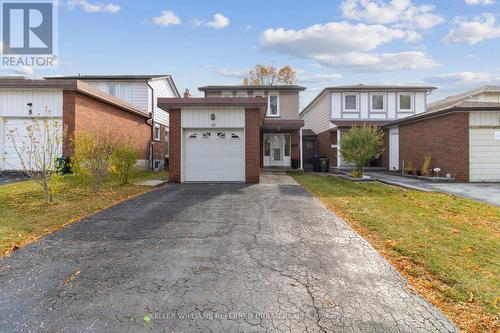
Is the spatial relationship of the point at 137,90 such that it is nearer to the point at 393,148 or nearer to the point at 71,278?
the point at 393,148

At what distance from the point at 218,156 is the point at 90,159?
16.6 feet

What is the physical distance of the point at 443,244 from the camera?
4688mm

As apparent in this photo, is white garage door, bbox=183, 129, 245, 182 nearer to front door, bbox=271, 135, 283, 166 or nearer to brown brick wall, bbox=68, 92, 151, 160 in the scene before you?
brown brick wall, bbox=68, 92, 151, 160

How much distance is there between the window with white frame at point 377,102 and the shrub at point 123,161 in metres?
19.3

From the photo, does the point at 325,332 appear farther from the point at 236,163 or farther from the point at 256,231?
the point at 236,163

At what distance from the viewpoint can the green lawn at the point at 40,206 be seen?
5.16m

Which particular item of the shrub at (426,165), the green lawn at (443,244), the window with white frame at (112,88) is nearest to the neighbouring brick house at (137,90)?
the window with white frame at (112,88)

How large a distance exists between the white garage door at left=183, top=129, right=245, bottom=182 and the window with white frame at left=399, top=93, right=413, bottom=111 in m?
17.1

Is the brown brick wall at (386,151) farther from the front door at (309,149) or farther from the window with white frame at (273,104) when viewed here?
the window with white frame at (273,104)

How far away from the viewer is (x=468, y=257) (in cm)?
412

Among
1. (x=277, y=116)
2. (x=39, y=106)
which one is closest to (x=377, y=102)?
(x=277, y=116)

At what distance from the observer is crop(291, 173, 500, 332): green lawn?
2967mm

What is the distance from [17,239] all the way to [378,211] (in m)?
7.47

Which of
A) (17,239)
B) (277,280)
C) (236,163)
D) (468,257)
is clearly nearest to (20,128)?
(236,163)
